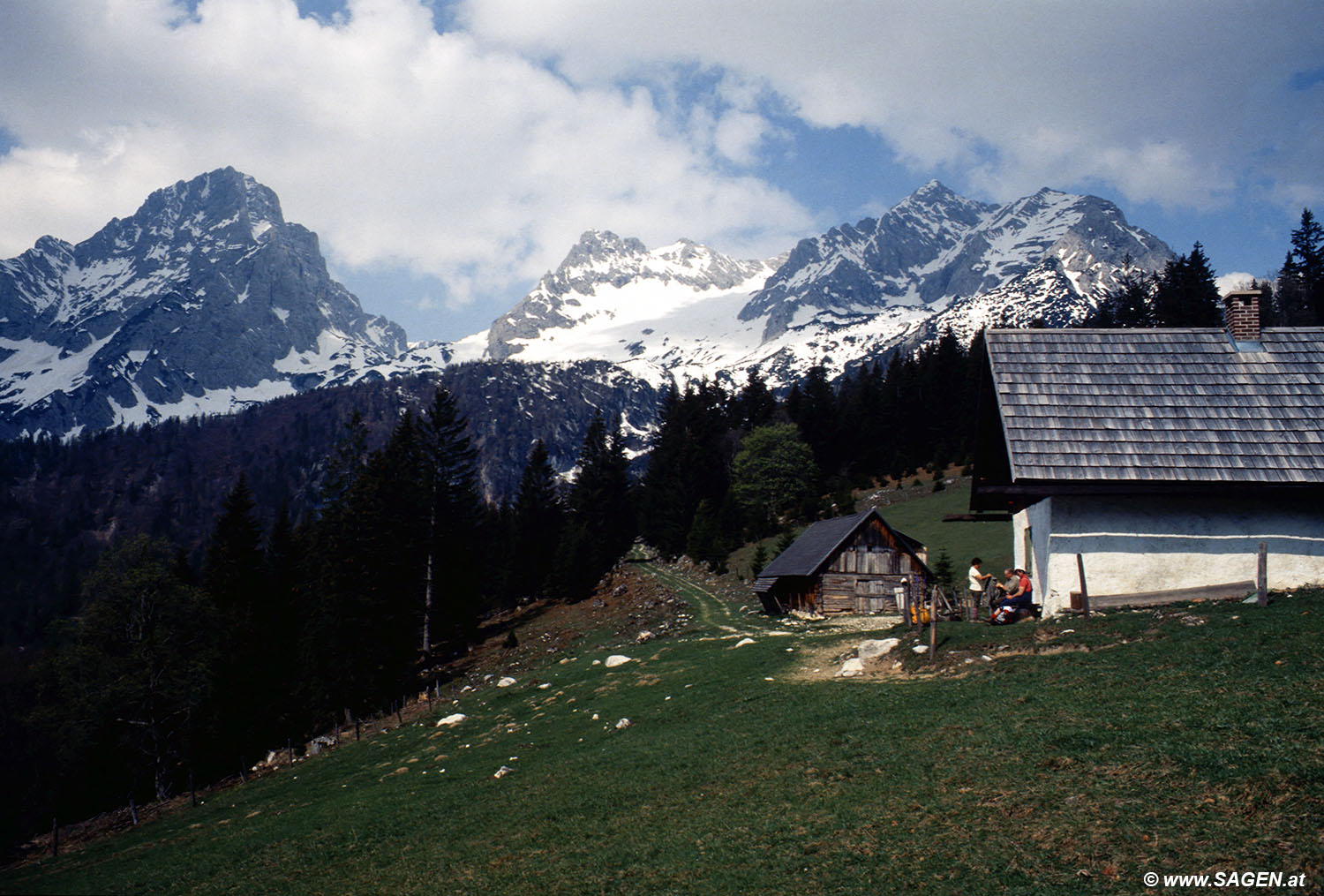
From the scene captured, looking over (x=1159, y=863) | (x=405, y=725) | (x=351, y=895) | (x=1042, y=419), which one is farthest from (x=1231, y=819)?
(x=405, y=725)

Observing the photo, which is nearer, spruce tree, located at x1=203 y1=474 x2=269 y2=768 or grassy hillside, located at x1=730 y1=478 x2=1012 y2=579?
spruce tree, located at x1=203 y1=474 x2=269 y2=768

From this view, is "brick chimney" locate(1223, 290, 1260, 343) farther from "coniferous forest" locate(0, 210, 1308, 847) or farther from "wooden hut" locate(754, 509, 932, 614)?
"coniferous forest" locate(0, 210, 1308, 847)

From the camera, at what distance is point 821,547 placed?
152 ft

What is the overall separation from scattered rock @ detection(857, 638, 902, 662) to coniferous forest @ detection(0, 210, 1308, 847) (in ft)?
95.1

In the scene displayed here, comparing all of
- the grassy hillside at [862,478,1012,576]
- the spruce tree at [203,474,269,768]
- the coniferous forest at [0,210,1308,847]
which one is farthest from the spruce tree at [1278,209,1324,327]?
the spruce tree at [203,474,269,768]

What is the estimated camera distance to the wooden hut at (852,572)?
44.9 m

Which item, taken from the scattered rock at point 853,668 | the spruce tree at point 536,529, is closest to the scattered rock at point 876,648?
the scattered rock at point 853,668

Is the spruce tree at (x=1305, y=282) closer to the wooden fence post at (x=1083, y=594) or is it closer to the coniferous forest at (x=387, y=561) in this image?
the coniferous forest at (x=387, y=561)

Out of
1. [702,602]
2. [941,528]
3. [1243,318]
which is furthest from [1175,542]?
[941,528]

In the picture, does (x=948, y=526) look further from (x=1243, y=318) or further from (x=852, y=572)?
(x=1243, y=318)

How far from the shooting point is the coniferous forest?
4038cm

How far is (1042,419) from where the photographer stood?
21.6 m

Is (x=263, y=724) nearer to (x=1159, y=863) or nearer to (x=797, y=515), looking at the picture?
(x=1159, y=863)

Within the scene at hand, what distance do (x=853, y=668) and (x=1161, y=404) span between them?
1101cm
